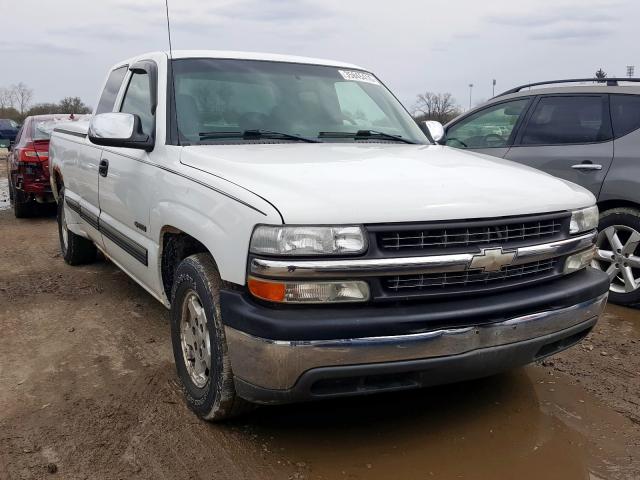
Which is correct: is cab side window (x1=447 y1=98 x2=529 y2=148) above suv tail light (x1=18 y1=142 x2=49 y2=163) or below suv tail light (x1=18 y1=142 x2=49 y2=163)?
above

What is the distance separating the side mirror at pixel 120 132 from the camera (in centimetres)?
361

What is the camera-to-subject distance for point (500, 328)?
2.62 metres

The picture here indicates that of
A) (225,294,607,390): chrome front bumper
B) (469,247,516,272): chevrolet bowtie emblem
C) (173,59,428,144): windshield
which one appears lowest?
(225,294,607,390): chrome front bumper

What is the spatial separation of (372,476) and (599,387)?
5.39 feet

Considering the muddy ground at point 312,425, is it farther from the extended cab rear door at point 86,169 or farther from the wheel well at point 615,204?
the wheel well at point 615,204

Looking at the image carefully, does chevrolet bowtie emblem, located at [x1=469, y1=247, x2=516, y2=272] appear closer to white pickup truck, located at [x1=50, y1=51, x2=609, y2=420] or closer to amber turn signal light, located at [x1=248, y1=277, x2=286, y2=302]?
white pickup truck, located at [x1=50, y1=51, x2=609, y2=420]

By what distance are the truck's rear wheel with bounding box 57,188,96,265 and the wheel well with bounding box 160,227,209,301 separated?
2902 millimetres

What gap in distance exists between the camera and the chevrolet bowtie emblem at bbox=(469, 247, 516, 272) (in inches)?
102

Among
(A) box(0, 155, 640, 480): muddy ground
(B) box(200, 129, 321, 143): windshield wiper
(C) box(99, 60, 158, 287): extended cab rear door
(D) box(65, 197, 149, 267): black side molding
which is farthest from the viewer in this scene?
(D) box(65, 197, 149, 267): black side molding

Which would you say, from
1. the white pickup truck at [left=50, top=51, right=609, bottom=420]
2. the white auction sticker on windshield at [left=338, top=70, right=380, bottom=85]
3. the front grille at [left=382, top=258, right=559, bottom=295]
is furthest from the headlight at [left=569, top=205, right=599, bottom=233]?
the white auction sticker on windshield at [left=338, top=70, right=380, bottom=85]

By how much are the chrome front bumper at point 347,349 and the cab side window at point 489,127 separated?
11.9 ft

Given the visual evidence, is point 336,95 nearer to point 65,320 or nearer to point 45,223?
point 65,320

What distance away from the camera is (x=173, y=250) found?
3525 millimetres

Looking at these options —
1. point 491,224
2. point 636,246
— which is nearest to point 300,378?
point 491,224
